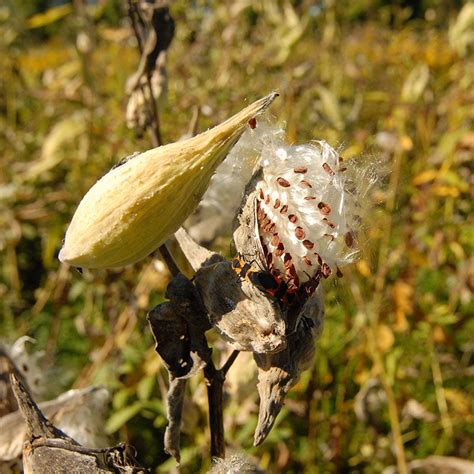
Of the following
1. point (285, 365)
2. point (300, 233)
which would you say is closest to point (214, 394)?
point (285, 365)

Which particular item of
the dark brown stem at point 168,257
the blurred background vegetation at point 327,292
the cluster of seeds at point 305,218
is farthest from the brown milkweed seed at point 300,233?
the blurred background vegetation at point 327,292

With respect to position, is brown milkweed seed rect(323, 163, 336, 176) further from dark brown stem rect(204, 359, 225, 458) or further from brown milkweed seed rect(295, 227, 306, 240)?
dark brown stem rect(204, 359, 225, 458)

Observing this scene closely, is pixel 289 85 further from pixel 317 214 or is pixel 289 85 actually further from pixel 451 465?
pixel 317 214

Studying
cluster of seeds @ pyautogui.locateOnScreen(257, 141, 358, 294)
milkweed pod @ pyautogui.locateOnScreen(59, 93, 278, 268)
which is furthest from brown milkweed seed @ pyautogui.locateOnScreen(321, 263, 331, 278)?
milkweed pod @ pyautogui.locateOnScreen(59, 93, 278, 268)

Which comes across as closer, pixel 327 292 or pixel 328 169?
pixel 328 169

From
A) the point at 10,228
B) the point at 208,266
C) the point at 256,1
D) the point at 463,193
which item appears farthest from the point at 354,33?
the point at 208,266

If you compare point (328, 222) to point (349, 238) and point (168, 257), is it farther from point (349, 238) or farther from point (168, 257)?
point (168, 257)
